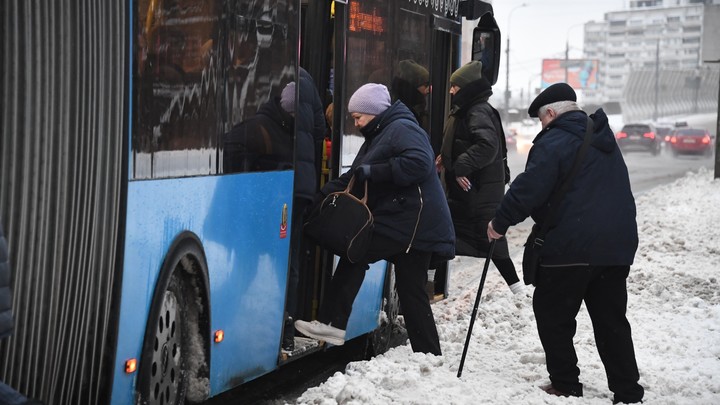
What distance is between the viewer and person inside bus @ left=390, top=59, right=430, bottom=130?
961 centimetres

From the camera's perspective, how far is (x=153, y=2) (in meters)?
5.40

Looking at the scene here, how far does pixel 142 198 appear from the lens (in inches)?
211

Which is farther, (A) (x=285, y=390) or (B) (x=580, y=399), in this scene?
(A) (x=285, y=390)

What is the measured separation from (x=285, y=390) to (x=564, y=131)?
251cm

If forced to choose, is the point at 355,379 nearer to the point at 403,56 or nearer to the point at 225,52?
the point at 225,52

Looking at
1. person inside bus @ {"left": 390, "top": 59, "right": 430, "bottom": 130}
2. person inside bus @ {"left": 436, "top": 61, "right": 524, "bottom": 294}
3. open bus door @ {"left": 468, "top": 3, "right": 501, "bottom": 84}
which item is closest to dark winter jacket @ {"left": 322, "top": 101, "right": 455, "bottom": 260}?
person inside bus @ {"left": 390, "top": 59, "right": 430, "bottom": 130}

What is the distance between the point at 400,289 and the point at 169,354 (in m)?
2.66

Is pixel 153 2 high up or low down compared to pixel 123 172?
up

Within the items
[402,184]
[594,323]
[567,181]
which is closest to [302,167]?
[402,184]

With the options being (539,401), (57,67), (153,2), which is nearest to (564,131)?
(539,401)

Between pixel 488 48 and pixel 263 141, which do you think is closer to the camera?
pixel 263 141

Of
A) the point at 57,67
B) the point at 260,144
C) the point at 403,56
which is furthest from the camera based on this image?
the point at 403,56

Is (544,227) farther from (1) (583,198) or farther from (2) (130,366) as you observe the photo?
(2) (130,366)

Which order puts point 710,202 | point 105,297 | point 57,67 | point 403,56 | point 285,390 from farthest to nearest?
point 710,202 < point 403,56 < point 285,390 < point 105,297 < point 57,67
